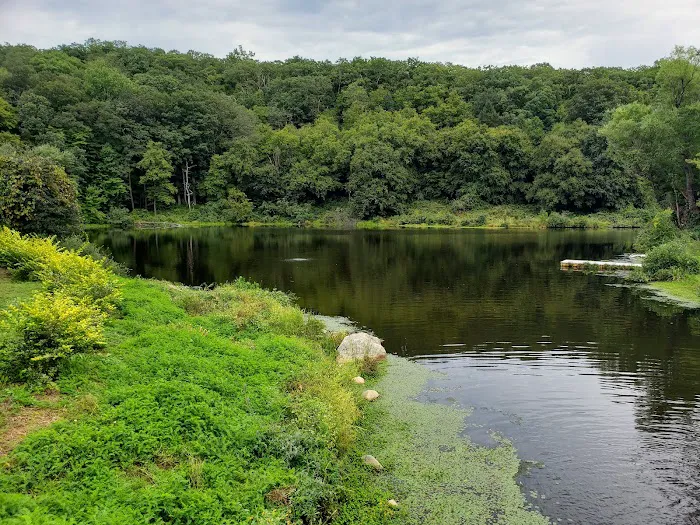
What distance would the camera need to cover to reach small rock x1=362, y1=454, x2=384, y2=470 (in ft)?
28.6

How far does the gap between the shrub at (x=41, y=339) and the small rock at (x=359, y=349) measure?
680 centimetres

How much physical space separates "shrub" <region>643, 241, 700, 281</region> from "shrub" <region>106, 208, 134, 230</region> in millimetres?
62953

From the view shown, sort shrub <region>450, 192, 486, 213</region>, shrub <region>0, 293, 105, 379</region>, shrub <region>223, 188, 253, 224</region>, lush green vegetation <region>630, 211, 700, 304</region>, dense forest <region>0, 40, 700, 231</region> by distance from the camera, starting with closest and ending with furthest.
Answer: shrub <region>0, 293, 105, 379</region> → lush green vegetation <region>630, 211, 700, 304</region> → dense forest <region>0, 40, 700, 231</region> → shrub <region>223, 188, 253, 224</region> → shrub <region>450, 192, 486, 213</region>

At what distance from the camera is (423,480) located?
8.42 m

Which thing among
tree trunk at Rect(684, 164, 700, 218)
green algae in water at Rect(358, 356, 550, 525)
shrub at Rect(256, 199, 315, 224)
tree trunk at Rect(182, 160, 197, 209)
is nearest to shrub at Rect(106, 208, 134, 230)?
tree trunk at Rect(182, 160, 197, 209)

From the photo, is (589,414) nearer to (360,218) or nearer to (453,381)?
(453,381)

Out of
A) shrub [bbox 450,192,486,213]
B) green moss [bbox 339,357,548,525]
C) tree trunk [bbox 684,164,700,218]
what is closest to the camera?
green moss [bbox 339,357,548,525]

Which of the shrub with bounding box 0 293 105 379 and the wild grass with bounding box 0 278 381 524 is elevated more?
the shrub with bounding box 0 293 105 379

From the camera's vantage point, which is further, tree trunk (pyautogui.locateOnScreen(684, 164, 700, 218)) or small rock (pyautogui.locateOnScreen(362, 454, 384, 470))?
tree trunk (pyautogui.locateOnScreen(684, 164, 700, 218))

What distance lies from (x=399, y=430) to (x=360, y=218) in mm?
66485

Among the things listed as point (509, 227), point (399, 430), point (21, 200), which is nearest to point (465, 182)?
point (509, 227)

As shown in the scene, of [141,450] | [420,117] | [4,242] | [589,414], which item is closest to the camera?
[141,450]

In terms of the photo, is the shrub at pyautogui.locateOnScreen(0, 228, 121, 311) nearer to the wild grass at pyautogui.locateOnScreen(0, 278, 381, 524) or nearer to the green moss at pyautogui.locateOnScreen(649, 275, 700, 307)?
the wild grass at pyautogui.locateOnScreen(0, 278, 381, 524)

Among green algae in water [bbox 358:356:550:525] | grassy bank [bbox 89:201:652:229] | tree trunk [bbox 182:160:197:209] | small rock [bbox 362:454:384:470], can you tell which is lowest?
green algae in water [bbox 358:356:550:525]
